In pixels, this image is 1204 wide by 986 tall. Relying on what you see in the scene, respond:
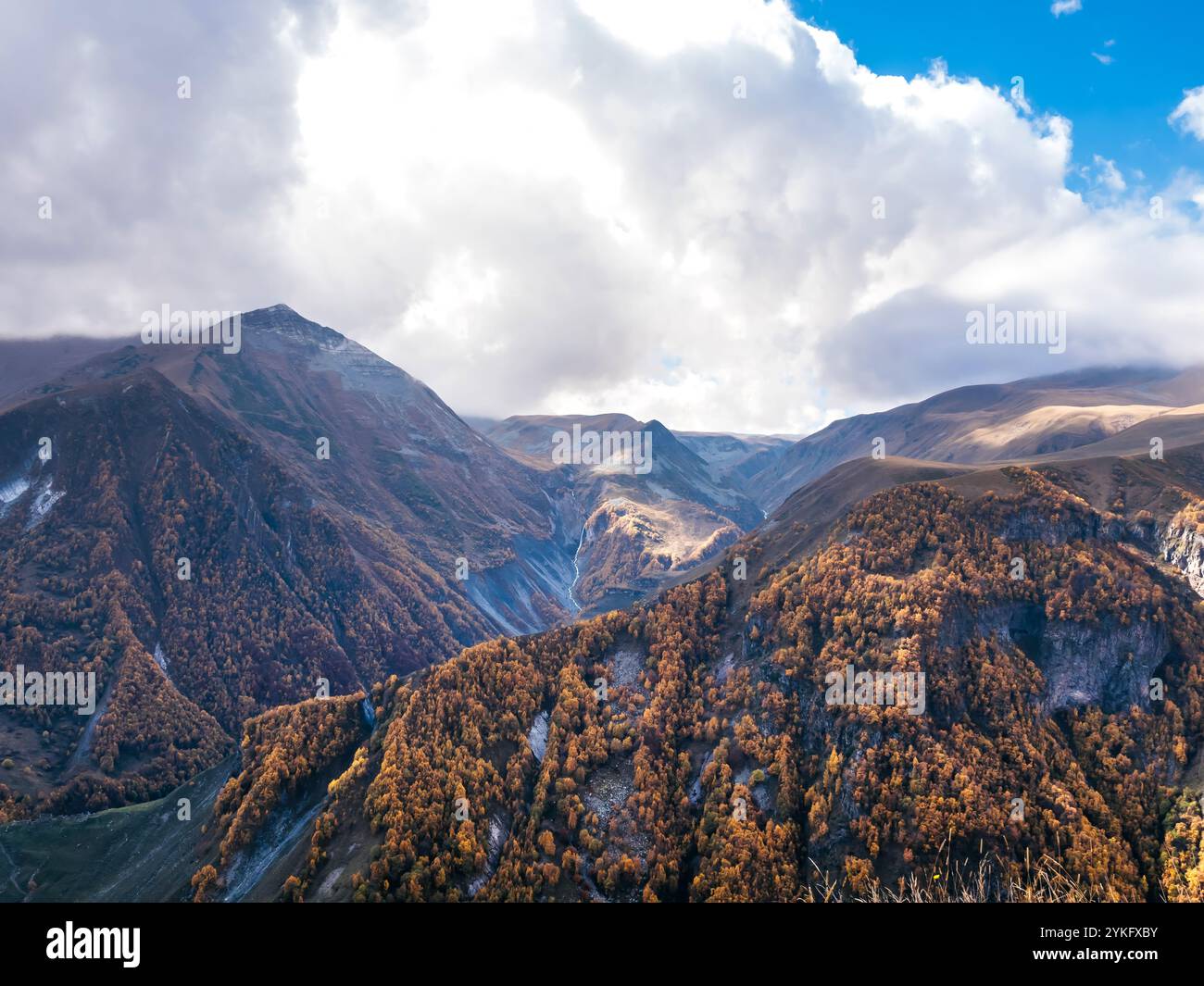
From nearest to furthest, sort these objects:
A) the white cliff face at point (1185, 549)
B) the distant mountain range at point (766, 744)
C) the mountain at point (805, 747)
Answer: the mountain at point (805, 747), the distant mountain range at point (766, 744), the white cliff face at point (1185, 549)

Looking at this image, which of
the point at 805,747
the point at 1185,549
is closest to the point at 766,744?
the point at 805,747

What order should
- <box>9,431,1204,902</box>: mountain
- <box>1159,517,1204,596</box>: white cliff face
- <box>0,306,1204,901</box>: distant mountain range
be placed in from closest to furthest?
1. <box>9,431,1204,902</box>: mountain
2. <box>0,306,1204,901</box>: distant mountain range
3. <box>1159,517,1204,596</box>: white cliff face

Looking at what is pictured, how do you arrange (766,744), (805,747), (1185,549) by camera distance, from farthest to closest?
(1185,549) → (805,747) → (766,744)

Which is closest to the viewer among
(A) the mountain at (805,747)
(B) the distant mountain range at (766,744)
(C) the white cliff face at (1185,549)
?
(A) the mountain at (805,747)

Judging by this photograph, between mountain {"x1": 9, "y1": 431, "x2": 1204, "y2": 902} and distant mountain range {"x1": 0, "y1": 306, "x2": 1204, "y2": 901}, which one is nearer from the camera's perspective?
mountain {"x1": 9, "y1": 431, "x2": 1204, "y2": 902}

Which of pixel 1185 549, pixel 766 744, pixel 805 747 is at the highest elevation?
→ pixel 1185 549

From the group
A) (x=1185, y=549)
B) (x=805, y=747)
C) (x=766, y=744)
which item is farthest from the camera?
(x=1185, y=549)

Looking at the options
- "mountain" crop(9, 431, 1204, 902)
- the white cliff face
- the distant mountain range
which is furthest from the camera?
the white cliff face

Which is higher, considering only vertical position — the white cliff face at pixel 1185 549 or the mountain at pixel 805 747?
the white cliff face at pixel 1185 549

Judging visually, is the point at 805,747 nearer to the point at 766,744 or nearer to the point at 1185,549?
the point at 766,744

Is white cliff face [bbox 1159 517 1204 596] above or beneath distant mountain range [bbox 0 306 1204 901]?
above

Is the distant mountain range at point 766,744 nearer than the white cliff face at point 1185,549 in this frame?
Yes
